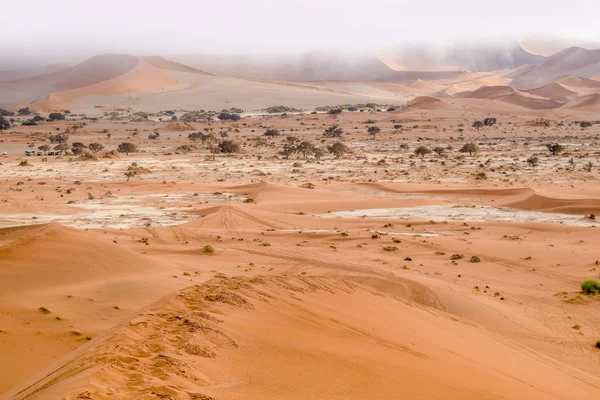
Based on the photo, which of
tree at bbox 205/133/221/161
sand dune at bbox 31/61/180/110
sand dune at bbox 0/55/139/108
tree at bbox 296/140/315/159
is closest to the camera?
tree at bbox 296/140/315/159

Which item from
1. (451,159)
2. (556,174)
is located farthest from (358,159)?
(556,174)

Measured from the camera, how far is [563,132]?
57719 millimetres

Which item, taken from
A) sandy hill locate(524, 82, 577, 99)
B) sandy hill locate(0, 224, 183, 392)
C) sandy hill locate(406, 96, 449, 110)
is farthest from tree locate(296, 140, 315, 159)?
sandy hill locate(524, 82, 577, 99)

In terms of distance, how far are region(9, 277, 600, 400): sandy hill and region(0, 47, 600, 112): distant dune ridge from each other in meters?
83.5

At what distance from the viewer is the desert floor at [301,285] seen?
5.85m

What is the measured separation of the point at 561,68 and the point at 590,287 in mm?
169013

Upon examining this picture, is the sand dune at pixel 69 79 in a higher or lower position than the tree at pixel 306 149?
higher

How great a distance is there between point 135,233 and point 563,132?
5050 centimetres

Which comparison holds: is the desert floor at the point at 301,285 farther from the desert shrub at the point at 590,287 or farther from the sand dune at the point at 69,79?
the sand dune at the point at 69,79

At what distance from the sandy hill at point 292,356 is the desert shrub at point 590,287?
3984mm

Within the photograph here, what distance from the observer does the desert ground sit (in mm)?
5918

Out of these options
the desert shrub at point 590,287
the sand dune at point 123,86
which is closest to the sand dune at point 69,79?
the sand dune at point 123,86

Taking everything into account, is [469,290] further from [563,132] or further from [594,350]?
[563,132]

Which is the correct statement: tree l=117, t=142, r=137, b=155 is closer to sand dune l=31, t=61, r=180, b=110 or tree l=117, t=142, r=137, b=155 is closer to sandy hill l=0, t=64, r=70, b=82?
sand dune l=31, t=61, r=180, b=110
